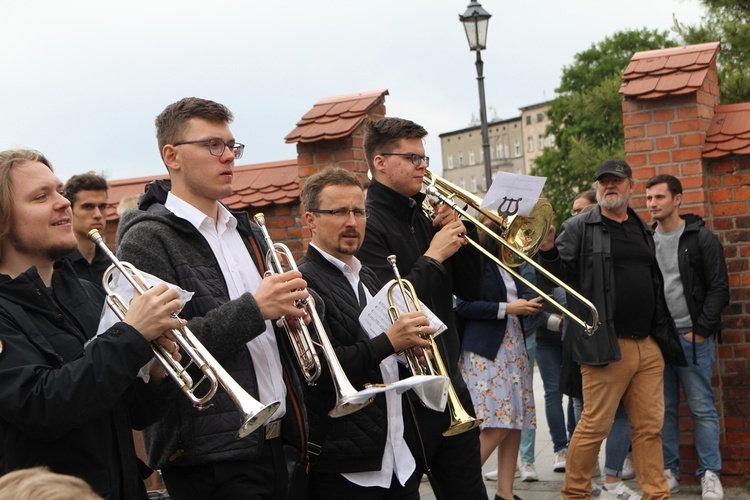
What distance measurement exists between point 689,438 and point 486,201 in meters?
2.81

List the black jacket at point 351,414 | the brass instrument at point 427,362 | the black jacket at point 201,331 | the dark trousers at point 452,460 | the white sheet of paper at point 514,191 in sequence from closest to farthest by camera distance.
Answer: the black jacket at point 201,331, the black jacket at point 351,414, the brass instrument at point 427,362, the dark trousers at point 452,460, the white sheet of paper at point 514,191

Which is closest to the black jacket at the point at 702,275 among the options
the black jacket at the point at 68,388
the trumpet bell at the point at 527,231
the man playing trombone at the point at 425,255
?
the trumpet bell at the point at 527,231

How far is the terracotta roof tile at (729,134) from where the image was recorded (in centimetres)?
680

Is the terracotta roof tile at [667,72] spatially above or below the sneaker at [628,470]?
above

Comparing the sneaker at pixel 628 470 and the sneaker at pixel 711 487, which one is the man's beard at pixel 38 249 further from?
the sneaker at pixel 628 470

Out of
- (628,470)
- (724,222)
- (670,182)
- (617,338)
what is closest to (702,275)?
(724,222)

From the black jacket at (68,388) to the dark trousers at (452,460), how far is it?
5.53 ft

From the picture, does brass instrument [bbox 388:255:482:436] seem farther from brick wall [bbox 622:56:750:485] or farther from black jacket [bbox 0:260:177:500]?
brick wall [bbox 622:56:750:485]

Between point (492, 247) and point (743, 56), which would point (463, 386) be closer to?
point (492, 247)

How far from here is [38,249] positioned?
3.12 m

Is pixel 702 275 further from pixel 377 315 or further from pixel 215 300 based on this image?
pixel 215 300

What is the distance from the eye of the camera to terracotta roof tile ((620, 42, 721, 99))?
22.5 ft

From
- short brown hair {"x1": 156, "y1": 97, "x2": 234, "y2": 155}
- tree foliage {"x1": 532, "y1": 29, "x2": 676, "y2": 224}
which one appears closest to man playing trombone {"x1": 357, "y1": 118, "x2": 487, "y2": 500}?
short brown hair {"x1": 156, "y1": 97, "x2": 234, "y2": 155}

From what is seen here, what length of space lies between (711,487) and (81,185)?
449cm
